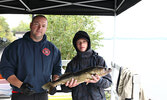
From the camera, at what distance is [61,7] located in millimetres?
4758

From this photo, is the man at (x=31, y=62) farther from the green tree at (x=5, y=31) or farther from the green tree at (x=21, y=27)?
the green tree at (x=21, y=27)

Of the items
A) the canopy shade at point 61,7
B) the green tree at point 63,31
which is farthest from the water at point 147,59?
the canopy shade at point 61,7

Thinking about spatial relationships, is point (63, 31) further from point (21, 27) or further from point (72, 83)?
point (72, 83)

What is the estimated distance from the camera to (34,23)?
259cm

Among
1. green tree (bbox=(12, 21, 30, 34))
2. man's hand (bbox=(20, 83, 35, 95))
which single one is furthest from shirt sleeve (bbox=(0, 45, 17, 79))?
green tree (bbox=(12, 21, 30, 34))

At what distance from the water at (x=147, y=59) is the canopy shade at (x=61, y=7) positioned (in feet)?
24.0

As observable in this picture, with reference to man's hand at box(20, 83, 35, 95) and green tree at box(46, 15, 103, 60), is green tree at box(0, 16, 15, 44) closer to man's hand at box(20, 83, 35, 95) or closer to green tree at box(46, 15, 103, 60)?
green tree at box(46, 15, 103, 60)

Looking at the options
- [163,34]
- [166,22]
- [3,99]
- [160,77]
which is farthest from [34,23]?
[163,34]

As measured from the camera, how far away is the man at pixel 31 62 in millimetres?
2539

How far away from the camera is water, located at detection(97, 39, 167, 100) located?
1794 centimetres

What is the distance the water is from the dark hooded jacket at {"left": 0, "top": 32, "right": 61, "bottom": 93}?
9399 millimetres

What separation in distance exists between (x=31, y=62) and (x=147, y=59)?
85.3ft

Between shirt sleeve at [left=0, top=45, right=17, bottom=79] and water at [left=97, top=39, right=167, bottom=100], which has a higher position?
shirt sleeve at [left=0, top=45, right=17, bottom=79]

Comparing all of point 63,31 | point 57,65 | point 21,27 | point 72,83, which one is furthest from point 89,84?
point 21,27
